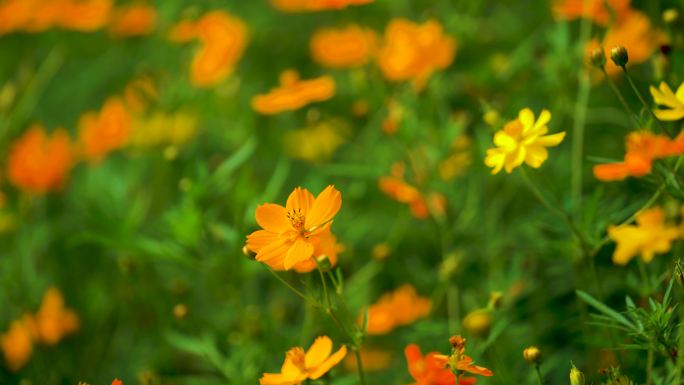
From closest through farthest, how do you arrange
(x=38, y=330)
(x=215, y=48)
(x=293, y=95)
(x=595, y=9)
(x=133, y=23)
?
(x=595, y=9) < (x=293, y=95) < (x=38, y=330) < (x=215, y=48) < (x=133, y=23)

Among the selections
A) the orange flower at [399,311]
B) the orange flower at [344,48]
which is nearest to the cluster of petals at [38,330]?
the orange flower at [399,311]

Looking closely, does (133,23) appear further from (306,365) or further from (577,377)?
(577,377)

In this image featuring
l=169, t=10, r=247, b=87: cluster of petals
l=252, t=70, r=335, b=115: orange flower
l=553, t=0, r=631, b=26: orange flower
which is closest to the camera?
l=553, t=0, r=631, b=26: orange flower

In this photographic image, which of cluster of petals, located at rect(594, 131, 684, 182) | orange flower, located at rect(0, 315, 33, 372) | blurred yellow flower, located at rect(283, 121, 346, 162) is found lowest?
orange flower, located at rect(0, 315, 33, 372)

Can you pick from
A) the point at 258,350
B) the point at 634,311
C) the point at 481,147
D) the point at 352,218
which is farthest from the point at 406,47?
the point at 634,311

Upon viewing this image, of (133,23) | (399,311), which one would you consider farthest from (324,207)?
(133,23)

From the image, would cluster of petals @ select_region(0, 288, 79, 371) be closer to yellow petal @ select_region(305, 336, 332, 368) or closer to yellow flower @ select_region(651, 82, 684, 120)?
yellow petal @ select_region(305, 336, 332, 368)

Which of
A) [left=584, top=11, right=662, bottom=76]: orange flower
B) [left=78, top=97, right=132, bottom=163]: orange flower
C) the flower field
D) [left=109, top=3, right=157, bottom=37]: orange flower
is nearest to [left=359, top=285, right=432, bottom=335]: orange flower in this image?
the flower field
